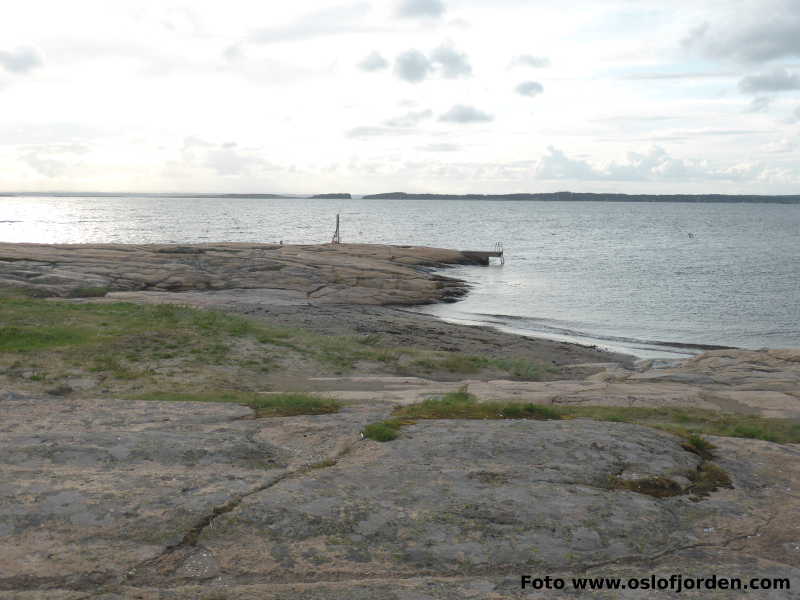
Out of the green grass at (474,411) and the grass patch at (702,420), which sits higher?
the green grass at (474,411)

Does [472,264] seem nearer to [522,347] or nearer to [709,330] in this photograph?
[709,330]

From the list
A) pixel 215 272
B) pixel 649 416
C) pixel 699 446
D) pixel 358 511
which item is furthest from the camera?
pixel 215 272

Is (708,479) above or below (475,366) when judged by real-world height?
above

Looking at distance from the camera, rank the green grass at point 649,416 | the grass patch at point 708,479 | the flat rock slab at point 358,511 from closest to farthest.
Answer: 1. the flat rock slab at point 358,511
2. the grass patch at point 708,479
3. the green grass at point 649,416

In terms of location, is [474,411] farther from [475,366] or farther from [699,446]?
[475,366]

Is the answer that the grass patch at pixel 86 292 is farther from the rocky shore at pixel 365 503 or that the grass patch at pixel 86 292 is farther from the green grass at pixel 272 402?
the rocky shore at pixel 365 503

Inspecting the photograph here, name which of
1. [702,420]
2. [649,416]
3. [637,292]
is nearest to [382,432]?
[649,416]

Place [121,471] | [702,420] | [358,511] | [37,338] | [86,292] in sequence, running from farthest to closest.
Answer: [86,292] → [37,338] → [702,420] → [121,471] → [358,511]

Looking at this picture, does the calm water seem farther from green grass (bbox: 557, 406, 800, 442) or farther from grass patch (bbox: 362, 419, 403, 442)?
grass patch (bbox: 362, 419, 403, 442)

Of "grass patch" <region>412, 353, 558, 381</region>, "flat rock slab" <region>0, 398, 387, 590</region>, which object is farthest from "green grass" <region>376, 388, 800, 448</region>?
"grass patch" <region>412, 353, 558, 381</region>

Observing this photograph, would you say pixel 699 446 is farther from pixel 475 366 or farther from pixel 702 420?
pixel 475 366

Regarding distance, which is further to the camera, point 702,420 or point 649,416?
point 649,416

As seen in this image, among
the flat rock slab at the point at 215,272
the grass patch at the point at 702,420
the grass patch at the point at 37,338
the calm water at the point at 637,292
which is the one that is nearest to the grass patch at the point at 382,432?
the grass patch at the point at 702,420

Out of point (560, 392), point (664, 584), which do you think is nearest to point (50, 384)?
point (560, 392)
